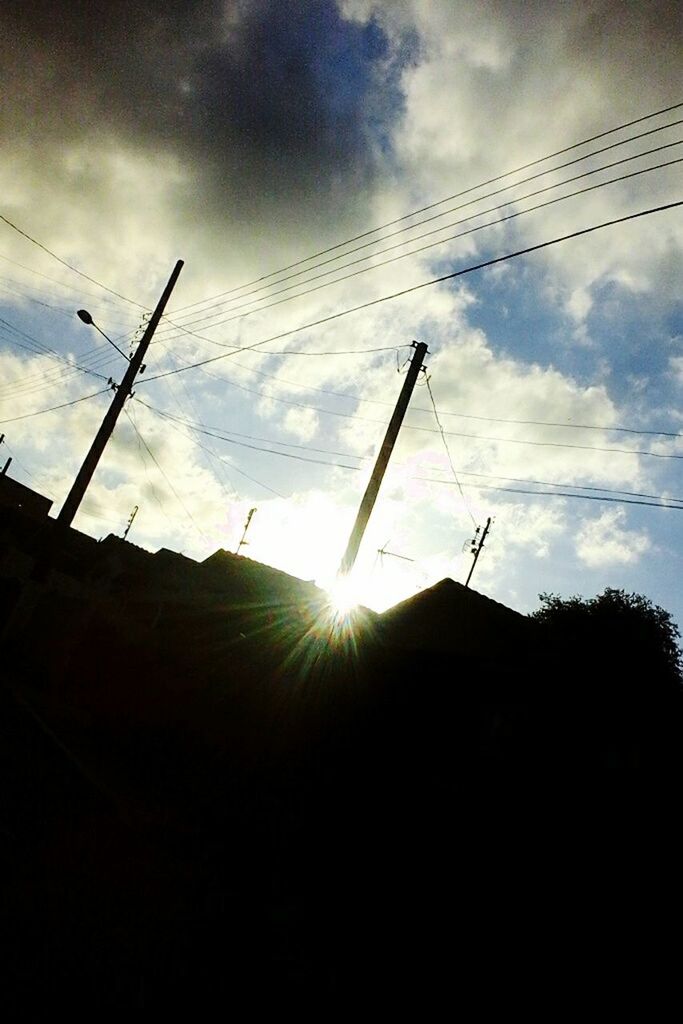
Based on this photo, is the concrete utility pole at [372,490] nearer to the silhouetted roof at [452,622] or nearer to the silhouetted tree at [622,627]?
the silhouetted roof at [452,622]

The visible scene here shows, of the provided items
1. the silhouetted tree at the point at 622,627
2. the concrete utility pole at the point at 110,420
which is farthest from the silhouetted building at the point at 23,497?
the silhouetted tree at the point at 622,627

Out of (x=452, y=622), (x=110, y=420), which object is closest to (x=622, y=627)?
(x=452, y=622)

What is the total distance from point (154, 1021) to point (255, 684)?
12.6 metres

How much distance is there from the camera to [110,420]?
50.9 feet

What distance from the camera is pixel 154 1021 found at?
3721 mm

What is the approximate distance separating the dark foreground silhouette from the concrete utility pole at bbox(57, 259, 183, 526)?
14.1ft

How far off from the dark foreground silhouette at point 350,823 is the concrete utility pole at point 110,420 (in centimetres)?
429

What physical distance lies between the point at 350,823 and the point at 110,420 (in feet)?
40.7

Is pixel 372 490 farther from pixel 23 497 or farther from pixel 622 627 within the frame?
pixel 23 497

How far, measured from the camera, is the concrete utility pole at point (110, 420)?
14578 mm

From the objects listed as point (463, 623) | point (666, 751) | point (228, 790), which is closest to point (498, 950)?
point (666, 751)

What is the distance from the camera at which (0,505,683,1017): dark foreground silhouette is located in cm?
498

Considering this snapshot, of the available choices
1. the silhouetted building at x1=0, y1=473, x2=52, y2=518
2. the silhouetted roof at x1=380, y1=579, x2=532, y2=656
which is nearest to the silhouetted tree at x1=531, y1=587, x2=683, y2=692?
the silhouetted roof at x1=380, y1=579, x2=532, y2=656

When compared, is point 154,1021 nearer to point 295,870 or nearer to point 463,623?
point 295,870
